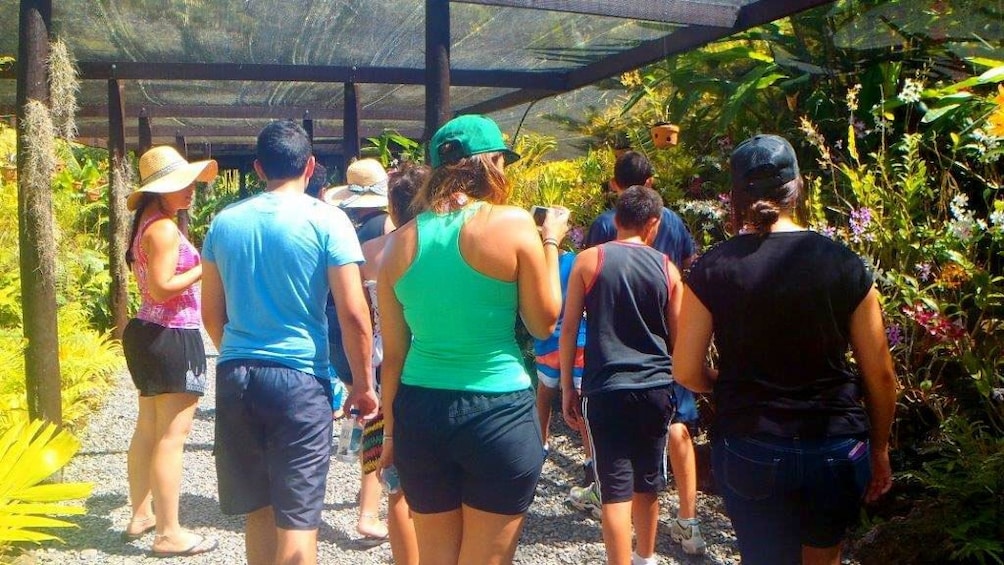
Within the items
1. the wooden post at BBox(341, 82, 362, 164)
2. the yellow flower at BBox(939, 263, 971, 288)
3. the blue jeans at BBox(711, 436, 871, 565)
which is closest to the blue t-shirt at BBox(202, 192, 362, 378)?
the blue jeans at BBox(711, 436, 871, 565)

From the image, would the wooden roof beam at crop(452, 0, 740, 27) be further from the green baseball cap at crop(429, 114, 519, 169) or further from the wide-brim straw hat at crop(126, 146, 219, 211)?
the green baseball cap at crop(429, 114, 519, 169)

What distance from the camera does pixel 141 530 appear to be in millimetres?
4250

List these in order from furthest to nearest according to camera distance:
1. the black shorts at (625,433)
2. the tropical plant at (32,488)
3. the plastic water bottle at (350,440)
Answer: the plastic water bottle at (350,440) < the black shorts at (625,433) < the tropical plant at (32,488)

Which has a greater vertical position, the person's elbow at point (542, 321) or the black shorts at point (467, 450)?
the person's elbow at point (542, 321)

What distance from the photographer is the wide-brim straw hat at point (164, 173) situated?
151 inches

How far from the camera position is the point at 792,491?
2.29 m

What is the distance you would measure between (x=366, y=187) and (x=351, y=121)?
363cm

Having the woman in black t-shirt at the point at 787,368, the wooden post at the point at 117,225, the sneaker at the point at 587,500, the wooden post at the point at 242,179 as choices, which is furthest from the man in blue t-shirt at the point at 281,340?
the wooden post at the point at 242,179

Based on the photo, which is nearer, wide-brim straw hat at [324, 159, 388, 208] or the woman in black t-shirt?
the woman in black t-shirt

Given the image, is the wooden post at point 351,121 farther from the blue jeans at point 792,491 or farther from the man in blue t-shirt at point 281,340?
the blue jeans at point 792,491

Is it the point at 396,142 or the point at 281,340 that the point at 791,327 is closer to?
the point at 281,340

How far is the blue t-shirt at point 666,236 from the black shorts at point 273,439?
5.71 feet

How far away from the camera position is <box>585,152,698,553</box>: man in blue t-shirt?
3.92 metres

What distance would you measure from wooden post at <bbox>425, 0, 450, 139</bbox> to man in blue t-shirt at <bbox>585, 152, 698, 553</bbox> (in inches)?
42.0
